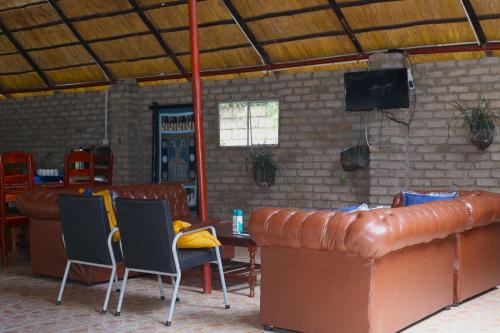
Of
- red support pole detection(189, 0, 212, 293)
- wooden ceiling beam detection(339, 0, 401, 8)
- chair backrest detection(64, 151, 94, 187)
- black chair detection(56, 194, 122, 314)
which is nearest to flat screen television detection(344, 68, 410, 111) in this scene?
wooden ceiling beam detection(339, 0, 401, 8)

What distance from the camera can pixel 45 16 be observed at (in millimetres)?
9633

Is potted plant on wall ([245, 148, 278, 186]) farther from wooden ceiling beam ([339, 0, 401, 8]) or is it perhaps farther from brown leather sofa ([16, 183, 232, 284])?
brown leather sofa ([16, 183, 232, 284])

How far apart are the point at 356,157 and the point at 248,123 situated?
183 cm

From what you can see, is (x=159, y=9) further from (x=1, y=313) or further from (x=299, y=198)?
(x=1, y=313)

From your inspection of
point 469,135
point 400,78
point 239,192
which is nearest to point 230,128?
point 239,192

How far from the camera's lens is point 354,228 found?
4066 millimetres

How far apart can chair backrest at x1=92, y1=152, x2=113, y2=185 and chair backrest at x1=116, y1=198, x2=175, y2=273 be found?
3.51m

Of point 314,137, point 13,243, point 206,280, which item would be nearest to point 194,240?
point 206,280

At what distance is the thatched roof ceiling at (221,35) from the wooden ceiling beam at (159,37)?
0.05ft

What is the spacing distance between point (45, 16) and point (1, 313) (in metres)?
5.57

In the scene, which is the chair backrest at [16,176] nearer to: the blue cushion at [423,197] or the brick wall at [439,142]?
the brick wall at [439,142]

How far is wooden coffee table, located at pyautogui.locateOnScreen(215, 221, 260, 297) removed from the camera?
18.7 ft

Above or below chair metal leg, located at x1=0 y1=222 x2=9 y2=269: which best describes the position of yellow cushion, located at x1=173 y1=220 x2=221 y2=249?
above

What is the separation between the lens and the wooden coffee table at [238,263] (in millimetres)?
5711
